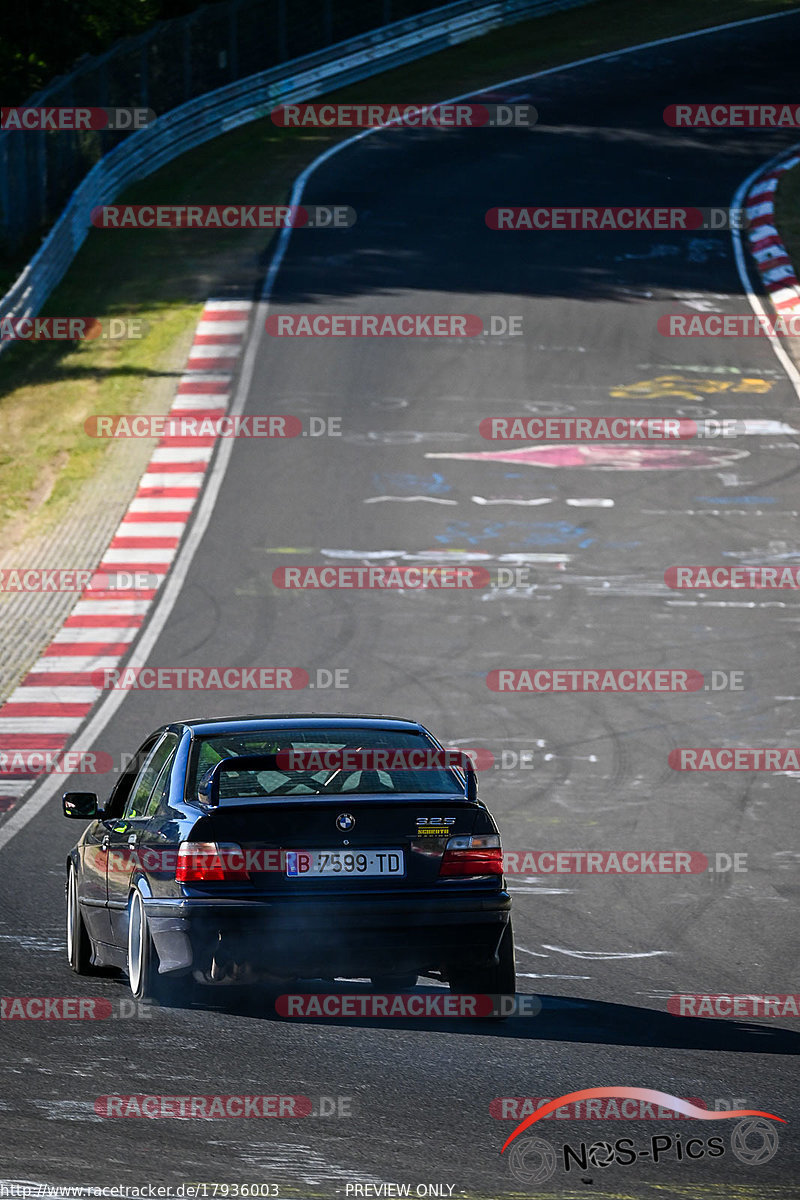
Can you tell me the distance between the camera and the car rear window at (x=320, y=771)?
8.14 metres

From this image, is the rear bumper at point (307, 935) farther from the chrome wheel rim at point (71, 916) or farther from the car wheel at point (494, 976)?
the chrome wheel rim at point (71, 916)

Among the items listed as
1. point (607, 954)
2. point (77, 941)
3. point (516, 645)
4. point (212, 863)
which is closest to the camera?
point (212, 863)

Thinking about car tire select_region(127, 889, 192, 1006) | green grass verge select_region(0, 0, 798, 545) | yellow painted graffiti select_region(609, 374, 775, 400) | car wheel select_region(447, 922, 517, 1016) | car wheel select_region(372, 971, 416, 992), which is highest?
car tire select_region(127, 889, 192, 1006)

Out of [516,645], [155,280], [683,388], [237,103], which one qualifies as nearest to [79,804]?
[516,645]

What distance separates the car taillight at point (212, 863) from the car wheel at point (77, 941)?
1.50m

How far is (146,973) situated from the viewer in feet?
26.0

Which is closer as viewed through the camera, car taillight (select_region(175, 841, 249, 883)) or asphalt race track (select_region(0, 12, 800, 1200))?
asphalt race track (select_region(0, 12, 800, 1200))

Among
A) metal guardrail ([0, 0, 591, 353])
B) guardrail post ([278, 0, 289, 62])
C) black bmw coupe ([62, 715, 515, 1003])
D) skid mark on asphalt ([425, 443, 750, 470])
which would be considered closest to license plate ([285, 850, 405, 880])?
black bmw coupe ([62, 715, 515, 1003])

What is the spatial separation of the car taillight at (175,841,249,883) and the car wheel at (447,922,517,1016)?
3.71 ft

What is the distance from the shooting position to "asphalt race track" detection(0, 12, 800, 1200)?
6348 millimetres

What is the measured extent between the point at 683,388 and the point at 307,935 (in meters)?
18.0

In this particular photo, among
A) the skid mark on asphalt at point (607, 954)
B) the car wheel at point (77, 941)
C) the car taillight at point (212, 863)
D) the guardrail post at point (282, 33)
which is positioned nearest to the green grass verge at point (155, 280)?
the guardrail post at point (282, 33)

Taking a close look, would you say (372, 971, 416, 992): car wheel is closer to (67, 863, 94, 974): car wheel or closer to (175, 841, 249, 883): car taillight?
(175, 841, 249, 883): car taillight

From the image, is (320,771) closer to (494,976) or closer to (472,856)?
(472,856)
